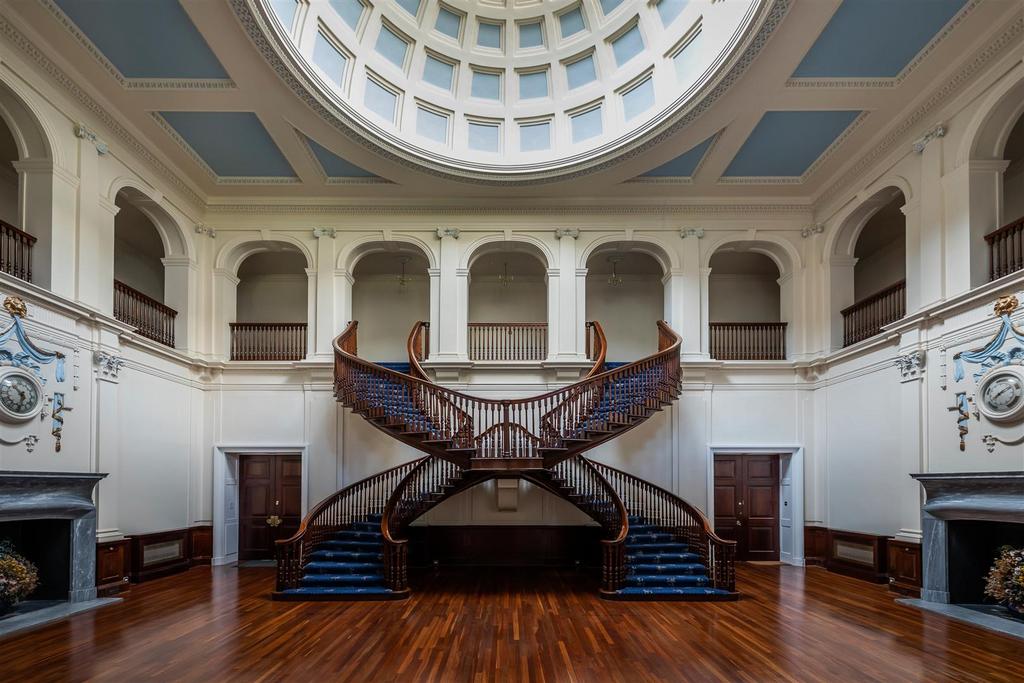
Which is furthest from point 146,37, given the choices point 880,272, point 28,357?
point 880,272

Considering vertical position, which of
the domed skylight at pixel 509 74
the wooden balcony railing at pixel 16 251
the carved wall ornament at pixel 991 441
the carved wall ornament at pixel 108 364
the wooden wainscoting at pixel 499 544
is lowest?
the wooden wainscoting at pixel 499 544

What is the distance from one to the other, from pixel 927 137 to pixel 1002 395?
4426mm

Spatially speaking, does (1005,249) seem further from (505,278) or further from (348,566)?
(348,566)

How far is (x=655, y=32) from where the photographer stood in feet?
40.7

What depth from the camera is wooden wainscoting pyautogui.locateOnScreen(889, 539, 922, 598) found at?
9977 mm

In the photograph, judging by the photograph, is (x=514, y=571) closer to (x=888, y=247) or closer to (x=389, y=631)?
(x=389, y=631)

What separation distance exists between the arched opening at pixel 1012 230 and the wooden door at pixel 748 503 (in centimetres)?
630

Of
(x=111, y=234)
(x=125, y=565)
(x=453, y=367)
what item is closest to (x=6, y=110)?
(x=111, y=234)

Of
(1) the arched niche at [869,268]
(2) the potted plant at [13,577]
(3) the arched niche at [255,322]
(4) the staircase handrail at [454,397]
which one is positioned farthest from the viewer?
(3) the arched niche at [255,322]

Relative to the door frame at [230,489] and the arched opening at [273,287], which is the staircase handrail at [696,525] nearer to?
the door frame at [230,489]

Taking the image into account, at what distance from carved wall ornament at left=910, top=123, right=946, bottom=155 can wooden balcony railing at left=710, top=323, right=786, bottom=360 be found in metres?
4.82

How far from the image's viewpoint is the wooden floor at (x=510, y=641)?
6.71 meters

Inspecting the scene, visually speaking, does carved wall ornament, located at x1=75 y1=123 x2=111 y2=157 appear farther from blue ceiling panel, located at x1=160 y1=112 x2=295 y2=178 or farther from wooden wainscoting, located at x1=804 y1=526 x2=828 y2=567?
wooden wainscoting, located at x1=804 y1=526 x2=828 y2=567

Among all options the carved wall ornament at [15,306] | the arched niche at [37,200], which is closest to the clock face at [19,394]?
the carved wall ornament at [15,306]
